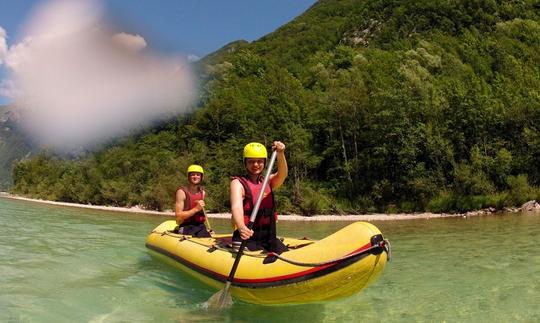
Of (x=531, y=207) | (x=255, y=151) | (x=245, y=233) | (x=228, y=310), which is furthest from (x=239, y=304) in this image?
(x=531, y=207)

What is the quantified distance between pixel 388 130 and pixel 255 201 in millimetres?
25551

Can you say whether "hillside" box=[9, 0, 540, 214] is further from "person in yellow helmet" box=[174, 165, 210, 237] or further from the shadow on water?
the shadow on water

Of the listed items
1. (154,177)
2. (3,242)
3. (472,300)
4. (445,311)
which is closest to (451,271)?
(472,300)

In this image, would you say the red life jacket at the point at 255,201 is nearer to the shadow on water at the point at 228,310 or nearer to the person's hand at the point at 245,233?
the person's hand at the point at 245,233

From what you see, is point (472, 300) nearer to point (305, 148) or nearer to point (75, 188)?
point (305, 148)

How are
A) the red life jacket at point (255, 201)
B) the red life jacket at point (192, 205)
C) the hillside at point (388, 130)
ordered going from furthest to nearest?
the hillside at point (388, 130) → the red life jacket at point (192, 205) → the red life jacket at point (255, 201)

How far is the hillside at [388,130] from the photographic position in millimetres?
27266

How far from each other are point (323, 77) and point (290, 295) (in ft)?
158

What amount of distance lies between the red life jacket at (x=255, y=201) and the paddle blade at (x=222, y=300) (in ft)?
2.83

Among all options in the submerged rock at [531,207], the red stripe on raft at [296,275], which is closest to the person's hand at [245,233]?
the red stripe on raft at [296,275]

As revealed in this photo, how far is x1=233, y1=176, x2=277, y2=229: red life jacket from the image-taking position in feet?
18.1

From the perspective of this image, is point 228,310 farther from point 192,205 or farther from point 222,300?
point 192,205

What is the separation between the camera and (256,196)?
5586 mm

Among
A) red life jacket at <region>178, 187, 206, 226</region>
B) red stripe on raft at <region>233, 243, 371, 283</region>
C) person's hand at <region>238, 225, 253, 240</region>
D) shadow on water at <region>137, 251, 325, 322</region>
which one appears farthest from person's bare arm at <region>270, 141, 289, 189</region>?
red life jacket at <region>178, 187, 206, 226</region>
